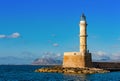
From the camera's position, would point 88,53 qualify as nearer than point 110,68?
Yes

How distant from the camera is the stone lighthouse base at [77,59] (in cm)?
6381

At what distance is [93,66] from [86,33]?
6985 millimetres

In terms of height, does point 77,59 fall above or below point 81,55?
below

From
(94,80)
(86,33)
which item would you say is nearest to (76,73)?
(86,33)

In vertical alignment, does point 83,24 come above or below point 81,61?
above

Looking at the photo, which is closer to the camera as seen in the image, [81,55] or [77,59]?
[81,55]

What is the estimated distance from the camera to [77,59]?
6412cm

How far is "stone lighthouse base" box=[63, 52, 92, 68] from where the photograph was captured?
63.8 meters

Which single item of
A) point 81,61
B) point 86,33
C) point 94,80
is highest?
point 86,33

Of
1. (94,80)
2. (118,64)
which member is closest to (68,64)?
(118,64)

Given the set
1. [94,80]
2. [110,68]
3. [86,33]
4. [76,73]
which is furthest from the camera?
[110,68]

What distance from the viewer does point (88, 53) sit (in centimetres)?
6488

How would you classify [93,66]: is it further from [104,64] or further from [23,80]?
[23,80]

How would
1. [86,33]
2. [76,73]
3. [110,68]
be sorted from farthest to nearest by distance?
[110,68] < [86,33] < [76,73]
